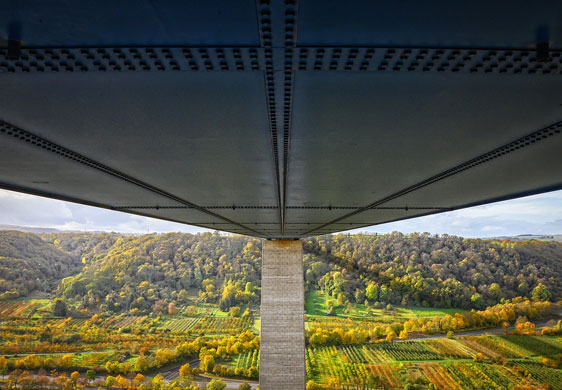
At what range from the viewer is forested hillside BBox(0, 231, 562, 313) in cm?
8069

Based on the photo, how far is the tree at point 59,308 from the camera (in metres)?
78.2

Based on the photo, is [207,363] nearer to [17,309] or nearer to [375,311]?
[375,311]

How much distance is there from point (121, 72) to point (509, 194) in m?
7.37

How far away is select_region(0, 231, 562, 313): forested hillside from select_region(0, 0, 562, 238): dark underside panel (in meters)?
79.2

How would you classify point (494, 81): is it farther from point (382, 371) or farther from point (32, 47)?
point (382, 371)

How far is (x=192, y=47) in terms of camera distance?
2205 millimetres

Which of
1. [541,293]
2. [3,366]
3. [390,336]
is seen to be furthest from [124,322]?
[541,293]

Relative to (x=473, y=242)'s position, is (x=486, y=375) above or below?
below

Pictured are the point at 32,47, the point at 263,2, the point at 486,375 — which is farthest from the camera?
the point at 486,375

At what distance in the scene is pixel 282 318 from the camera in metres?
22.7

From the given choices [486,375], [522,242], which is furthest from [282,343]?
[522,242]

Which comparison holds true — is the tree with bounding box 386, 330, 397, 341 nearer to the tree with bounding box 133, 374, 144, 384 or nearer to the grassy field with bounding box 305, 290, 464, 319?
the grassy field with bounding box 305, 290, 464, 319

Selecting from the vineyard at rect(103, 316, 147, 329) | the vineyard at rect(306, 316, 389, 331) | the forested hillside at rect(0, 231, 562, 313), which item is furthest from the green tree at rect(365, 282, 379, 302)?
the vineyard at rect(103, 316, 147, 329)

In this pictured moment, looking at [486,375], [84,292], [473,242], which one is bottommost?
A: [486,375]
